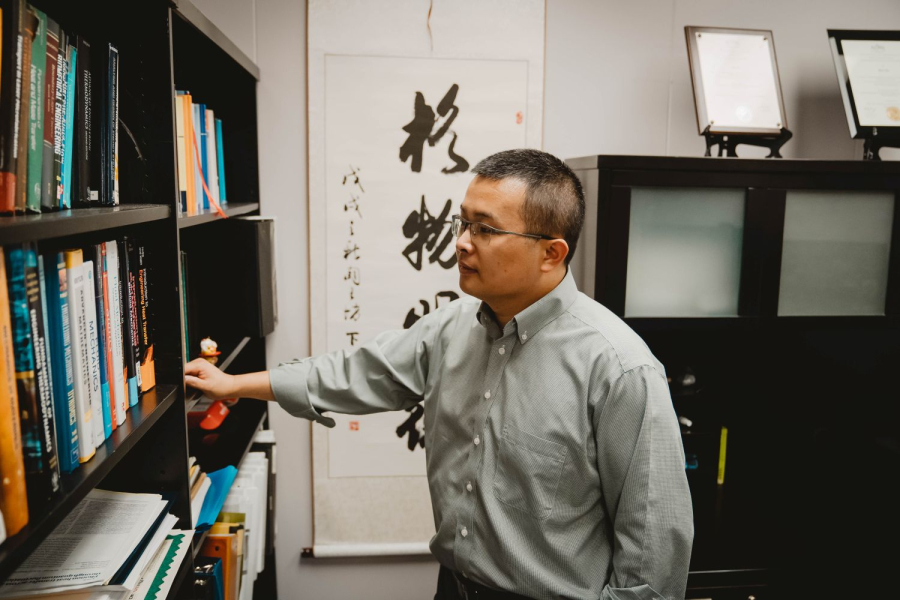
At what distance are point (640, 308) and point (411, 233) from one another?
82 cm

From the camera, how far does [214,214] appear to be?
1624 millimetres

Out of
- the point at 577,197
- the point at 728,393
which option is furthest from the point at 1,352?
the point at 728,393

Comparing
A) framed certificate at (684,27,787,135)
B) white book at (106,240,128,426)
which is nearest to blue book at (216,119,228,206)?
white book at (106,240,128,426)

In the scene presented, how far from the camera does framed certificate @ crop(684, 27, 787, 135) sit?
2.10 meters

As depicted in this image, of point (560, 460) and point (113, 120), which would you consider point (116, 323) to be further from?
point (560, 460)

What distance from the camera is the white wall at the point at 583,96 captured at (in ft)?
7.31

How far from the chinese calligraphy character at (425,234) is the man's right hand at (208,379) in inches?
37.9

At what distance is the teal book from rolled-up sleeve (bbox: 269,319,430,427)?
808 mm

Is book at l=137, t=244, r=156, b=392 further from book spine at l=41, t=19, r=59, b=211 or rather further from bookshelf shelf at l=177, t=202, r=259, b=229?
book spine at l=41, t=19, r=59, b=211

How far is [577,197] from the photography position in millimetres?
1412

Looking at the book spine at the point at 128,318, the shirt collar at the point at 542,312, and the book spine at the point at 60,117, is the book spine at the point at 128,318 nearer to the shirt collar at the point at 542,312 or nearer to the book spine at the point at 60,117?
the book spine at the point at 60,117

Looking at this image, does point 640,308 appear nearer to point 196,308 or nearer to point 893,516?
point 893,516

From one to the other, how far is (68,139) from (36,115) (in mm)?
117

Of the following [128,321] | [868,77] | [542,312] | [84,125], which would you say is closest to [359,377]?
[542,312]
